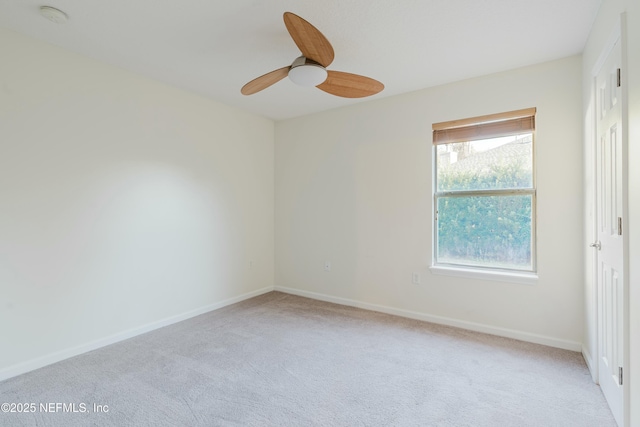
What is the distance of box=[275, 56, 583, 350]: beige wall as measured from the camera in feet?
8.70

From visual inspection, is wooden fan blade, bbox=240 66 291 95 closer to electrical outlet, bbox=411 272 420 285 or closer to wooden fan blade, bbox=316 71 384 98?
wooden fan blade, bbox=316 71 384 98

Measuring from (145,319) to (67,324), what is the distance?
0.65 meters

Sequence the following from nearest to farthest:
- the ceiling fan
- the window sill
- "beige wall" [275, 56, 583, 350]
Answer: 1. the ceiling fan
2. "beige wall" [275, 56, 583, 350]
3. the window sill

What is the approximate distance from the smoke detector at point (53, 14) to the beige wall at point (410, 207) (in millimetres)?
2658

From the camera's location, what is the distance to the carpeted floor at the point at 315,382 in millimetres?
1786

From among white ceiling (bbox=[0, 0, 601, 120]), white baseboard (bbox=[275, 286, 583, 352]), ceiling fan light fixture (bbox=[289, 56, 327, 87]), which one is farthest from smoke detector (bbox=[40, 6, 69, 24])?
white baseboard (bbox=[275, 286, 583, 352])

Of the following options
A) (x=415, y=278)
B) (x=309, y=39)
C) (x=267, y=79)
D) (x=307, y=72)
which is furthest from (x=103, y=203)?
(x=415, y=278)

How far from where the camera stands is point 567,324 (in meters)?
2.64

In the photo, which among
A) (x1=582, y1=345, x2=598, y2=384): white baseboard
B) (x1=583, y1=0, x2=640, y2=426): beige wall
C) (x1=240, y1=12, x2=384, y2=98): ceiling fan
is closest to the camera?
(x1=583, y1=0, x2=640, y2=426): beige wall

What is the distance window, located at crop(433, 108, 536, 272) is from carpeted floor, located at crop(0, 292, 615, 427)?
0.81m

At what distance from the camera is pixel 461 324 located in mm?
3119

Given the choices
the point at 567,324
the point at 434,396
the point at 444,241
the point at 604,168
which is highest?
the point at 604,168

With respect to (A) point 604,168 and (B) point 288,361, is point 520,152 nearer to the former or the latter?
(A) point 604,168

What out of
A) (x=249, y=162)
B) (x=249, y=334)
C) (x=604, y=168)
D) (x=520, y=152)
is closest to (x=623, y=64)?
(x=604, y=168)
